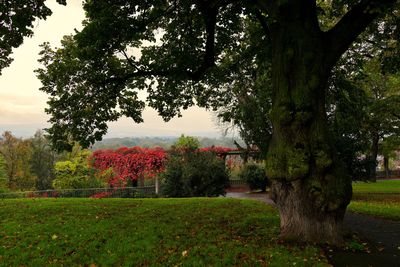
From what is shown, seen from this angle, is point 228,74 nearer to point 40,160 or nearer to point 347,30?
point 347,30

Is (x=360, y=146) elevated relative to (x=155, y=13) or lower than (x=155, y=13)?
lower

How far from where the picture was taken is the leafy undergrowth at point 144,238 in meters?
7.77

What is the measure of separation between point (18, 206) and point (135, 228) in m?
7.00

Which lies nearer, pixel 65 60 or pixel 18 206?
pixel 65 60

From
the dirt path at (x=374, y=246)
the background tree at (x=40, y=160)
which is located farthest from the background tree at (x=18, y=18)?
the background tree at (x=40, y=160)

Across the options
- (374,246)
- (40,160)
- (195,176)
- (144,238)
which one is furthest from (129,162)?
(40,160)

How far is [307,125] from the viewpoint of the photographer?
861 centimetres

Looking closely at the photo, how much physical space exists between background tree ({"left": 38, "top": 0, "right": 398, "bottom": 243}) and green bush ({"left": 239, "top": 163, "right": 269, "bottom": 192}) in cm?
1417

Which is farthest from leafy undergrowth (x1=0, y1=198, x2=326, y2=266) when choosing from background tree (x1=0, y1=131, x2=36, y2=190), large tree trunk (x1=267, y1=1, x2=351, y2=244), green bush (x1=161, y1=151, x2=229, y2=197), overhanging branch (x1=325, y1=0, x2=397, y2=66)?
background tree (x1=0, y1=131, x2=36, y2=190)

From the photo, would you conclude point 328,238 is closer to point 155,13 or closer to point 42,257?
point 42,257

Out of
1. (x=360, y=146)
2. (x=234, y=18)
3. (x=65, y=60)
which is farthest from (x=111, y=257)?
(x=360, y=146)

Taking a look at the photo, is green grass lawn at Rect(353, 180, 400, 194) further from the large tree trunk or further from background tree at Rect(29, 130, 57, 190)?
background tree at Rect(29, 130, 57, 190)

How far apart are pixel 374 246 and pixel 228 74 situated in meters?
10.1

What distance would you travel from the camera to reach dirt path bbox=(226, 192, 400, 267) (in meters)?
7.29
